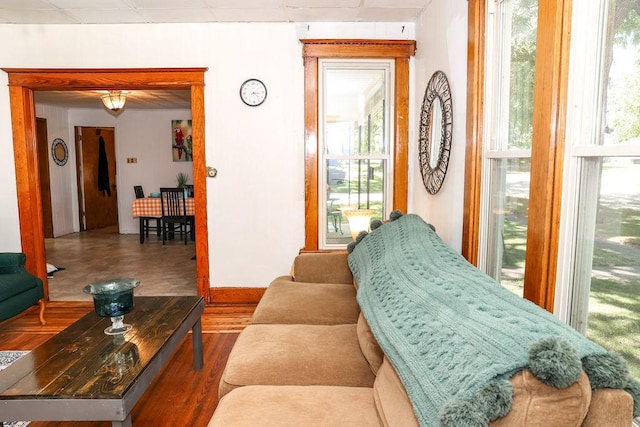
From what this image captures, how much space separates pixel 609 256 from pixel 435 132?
6.13ft

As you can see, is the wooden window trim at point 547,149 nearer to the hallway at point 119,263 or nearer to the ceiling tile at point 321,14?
the ceiling tile at point 321,14

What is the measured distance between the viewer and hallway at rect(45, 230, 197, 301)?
450cm

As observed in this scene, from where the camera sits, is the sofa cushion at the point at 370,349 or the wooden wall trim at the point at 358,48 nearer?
the sofa cushion at the point at 370,349

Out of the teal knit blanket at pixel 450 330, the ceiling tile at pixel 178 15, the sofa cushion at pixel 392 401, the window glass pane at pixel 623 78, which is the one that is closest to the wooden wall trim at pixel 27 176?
the ceiling tile at pixel 178 15

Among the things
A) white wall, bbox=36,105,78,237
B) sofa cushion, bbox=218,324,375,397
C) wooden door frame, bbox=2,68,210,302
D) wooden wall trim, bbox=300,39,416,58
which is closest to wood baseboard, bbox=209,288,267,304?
wooden door frame, bbox=2,68,210,302

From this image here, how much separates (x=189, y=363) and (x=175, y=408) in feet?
1.81

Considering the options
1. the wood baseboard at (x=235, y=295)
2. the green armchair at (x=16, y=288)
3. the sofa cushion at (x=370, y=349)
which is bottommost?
the wood baseboard at (x=235, y=295)

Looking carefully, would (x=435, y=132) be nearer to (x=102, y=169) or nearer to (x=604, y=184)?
(x=604, y=184)

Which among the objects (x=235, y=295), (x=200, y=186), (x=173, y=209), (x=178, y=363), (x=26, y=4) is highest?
(x=26, y=4)

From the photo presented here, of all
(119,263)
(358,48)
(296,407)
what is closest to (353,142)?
(358,48)

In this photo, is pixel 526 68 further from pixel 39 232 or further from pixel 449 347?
pixel 39 232

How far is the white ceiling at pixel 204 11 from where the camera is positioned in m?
3.27

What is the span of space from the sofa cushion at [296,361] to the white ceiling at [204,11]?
2.53 metres

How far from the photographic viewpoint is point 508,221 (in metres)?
2.02
